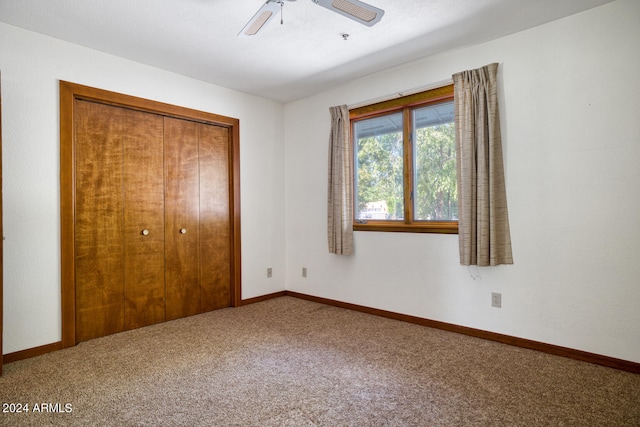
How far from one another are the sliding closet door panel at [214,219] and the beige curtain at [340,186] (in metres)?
1.22

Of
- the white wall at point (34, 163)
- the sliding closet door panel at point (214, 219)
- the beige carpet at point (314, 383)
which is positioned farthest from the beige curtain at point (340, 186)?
the white wall at point (34, 163)

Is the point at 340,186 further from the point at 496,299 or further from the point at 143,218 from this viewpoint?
the point at 143,218

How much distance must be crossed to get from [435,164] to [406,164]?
286mm

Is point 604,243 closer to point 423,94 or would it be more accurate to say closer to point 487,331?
point 487,331

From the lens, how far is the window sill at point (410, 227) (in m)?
3.15

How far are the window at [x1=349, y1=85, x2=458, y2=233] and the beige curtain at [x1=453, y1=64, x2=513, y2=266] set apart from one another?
22 cm

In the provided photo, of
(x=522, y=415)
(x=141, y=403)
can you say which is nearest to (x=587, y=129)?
(x=522, y=415)

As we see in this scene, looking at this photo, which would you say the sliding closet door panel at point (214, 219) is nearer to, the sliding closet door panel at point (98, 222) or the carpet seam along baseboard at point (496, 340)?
the sliding closet door panel at point (98, 222)

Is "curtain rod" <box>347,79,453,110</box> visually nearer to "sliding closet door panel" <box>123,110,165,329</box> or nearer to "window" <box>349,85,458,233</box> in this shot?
"window" <box>349,85,458,233</box>

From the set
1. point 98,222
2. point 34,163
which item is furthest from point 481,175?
point 34,163

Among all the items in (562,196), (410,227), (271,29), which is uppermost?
(271,29)

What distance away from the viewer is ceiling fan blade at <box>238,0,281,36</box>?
197 cm

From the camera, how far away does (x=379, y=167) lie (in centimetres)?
374

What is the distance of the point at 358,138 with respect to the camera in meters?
3.97
